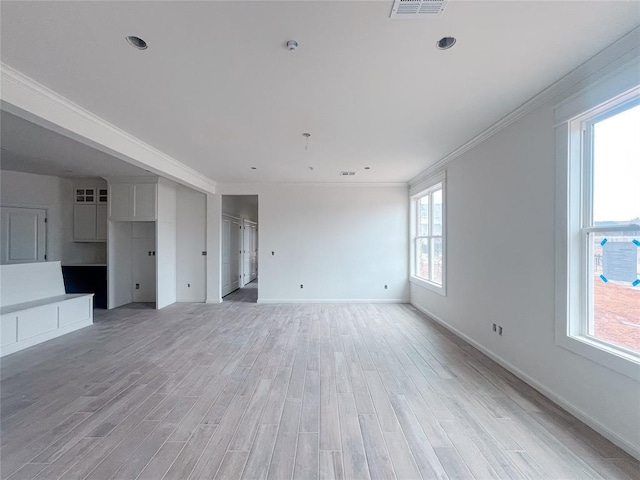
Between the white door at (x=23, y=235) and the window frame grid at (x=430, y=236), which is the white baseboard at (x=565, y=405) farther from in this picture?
the white door at (x=23, y=235)

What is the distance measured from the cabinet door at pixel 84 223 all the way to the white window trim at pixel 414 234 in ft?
22.4

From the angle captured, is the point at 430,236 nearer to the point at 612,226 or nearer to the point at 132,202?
the point at 612,226

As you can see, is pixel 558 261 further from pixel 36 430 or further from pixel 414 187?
pixel 36 430

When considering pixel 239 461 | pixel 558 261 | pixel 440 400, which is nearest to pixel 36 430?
pixel 239 461

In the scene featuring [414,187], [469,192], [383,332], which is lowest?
[383,332]

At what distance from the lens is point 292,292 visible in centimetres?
636

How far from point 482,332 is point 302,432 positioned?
2617 millimetres

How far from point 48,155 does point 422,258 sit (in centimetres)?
666

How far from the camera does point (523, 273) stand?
280cm

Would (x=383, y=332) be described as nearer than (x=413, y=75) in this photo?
No

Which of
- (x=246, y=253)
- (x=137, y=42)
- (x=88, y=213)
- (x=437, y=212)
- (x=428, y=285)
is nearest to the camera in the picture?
(x=137, y=42)

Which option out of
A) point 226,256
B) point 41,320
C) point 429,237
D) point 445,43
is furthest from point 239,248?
point 445,43

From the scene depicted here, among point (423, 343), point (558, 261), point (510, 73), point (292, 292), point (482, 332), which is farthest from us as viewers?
point (292, 292)

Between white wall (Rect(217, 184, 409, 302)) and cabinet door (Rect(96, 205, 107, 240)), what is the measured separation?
239cm
